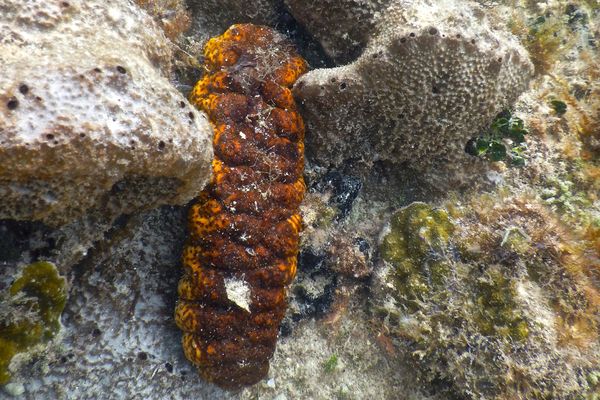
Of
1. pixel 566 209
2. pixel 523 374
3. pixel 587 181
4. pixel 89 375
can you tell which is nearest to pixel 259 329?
pixel 89 375

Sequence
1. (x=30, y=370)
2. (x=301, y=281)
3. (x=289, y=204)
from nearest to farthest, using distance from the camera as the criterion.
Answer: (x=30, y=370), (x=289, y=204), (x=301, y=281)

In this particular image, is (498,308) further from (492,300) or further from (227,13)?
(227,13)

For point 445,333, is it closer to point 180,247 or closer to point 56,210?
point 180,247

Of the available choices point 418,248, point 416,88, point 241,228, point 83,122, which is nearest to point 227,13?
point 416,88

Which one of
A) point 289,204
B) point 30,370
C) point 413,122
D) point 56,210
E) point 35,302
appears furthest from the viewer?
point 413,122

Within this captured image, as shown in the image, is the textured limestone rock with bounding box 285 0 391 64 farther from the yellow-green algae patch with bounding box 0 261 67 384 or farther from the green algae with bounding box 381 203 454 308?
the yellow-green algae patch with bounding box 0 261 67 384

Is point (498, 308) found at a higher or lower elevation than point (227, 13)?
lower
